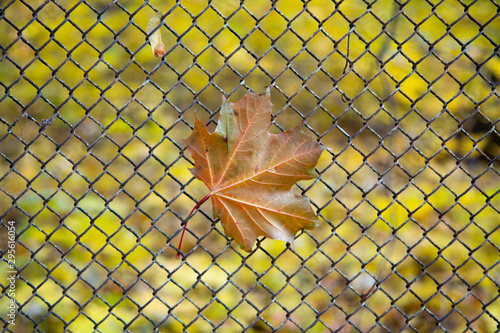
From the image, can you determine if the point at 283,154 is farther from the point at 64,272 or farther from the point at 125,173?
the point at 125,173

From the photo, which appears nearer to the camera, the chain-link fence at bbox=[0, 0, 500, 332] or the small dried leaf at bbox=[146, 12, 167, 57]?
the small dried leaf at bbox=[146, 12, 167, 57]

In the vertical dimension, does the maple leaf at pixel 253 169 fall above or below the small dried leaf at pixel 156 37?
below

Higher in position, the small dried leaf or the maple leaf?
the small dried leaf

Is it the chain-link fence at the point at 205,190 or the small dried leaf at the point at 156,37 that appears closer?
the small dried leaf at the point at 156,37

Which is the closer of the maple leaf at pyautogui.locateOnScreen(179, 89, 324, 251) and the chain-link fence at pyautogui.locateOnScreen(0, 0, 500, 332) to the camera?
the maple leaf at pyautogui.locateOnScreen(179, 89, 324, 251)

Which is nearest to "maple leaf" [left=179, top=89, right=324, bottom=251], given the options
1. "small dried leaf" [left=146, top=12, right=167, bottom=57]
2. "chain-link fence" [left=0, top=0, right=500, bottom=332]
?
"small dried leaf" [left=146, top=12, right=167, bottom=57]

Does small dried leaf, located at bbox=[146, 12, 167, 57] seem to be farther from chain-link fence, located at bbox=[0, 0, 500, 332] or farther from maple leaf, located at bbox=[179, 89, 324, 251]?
chain-link fence, located at bbox=[0, 0, 500, 332]

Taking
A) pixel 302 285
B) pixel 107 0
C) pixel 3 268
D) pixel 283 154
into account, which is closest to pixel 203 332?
pixel 302 285

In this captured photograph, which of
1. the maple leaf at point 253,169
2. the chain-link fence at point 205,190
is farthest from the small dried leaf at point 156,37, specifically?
the chain-link fence at point 205,190

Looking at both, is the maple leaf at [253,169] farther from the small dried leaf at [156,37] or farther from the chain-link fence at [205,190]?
the chain-link fence at [205,190]

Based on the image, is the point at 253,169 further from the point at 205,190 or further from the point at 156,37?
the point at 205,190
